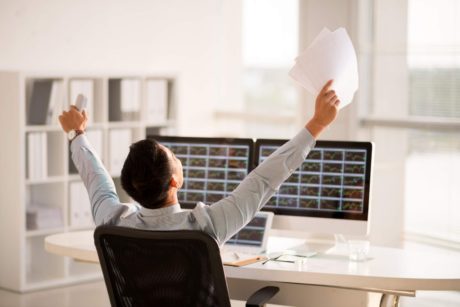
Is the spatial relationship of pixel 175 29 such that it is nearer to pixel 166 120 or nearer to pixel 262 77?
pixel 166 120

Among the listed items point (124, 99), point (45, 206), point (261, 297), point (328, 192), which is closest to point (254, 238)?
point (328, 192)

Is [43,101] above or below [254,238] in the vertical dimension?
above

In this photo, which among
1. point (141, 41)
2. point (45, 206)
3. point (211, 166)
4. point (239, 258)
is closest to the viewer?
point (239, 258)

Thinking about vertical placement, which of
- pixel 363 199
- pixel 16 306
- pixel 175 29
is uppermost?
pixel 175 29

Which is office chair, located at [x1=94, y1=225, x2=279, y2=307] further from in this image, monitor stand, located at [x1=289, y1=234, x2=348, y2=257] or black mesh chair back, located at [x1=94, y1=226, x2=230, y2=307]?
monitor stand, located at [x1=289, y1=234, x2=348, y2=257]

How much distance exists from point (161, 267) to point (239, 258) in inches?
35.6

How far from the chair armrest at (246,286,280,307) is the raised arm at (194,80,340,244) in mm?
319

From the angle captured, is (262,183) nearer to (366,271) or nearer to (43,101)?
(366,271)

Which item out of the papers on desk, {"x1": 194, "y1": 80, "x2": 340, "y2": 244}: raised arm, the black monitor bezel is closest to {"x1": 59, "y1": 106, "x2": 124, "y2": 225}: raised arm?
{"x1": 194, "y1": 80, "x2": 340, "y2": 244}: raised arm

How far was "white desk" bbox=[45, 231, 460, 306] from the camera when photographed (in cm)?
299

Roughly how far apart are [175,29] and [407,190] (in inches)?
91.3

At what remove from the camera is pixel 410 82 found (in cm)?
589

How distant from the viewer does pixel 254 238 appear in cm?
351

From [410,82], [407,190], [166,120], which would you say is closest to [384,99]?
[410,82]
